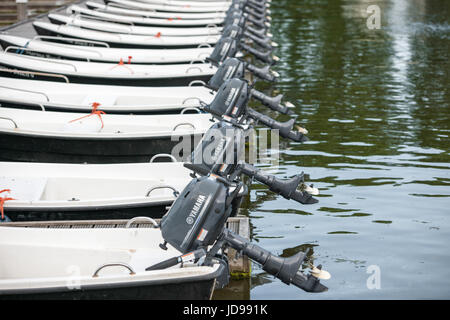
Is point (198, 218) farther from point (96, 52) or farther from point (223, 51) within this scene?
point (96, 52)

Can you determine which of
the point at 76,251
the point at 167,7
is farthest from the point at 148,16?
the point at 76,251

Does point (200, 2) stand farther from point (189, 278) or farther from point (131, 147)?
point (189, 278)

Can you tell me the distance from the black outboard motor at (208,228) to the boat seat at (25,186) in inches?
74.4

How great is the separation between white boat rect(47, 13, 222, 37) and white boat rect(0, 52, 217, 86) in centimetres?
314

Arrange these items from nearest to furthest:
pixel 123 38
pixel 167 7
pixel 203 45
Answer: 1. pixel 203 45
2. pixel 123 38
3. pixel 167 7

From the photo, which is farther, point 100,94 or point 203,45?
point 203,45

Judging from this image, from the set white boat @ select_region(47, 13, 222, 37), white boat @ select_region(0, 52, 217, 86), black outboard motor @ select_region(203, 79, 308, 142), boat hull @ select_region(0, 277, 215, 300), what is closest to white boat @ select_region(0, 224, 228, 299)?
boat hull @ select_region(0, 277, 215, 300)

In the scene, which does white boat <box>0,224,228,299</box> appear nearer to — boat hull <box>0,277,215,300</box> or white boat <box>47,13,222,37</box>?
boat hull <box>0,277,215,300</box>

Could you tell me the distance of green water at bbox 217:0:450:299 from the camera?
560 cm

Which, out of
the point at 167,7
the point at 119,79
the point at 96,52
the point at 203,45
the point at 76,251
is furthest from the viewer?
the point at 167,7

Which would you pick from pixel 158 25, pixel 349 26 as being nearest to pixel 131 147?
pixel 158 25

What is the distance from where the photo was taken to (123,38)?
517 inches

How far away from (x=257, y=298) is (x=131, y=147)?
8.76 feet

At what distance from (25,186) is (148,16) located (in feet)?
35.7
